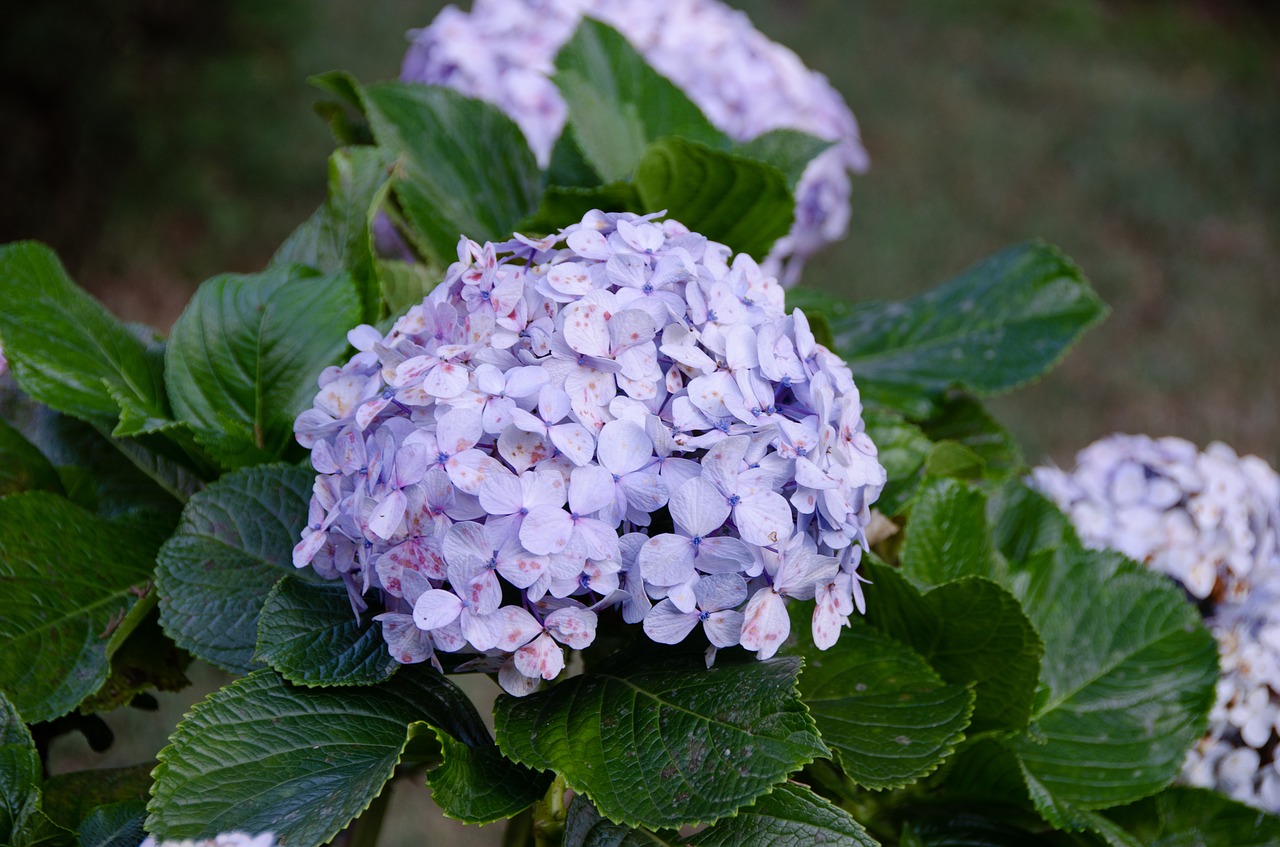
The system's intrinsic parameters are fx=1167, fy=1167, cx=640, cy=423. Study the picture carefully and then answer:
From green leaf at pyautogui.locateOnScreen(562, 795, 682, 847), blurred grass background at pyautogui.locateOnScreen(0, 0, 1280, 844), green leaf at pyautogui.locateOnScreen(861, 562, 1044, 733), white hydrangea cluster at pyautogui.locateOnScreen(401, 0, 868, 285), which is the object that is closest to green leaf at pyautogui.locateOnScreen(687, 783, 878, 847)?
green leaf at pyautogui.locateOnScreen(562, 795, 682, 847)

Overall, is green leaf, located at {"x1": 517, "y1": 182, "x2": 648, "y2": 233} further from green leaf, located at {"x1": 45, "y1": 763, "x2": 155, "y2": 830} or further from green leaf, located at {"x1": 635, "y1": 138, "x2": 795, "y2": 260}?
green leaf, located at {"x1": 45, "y1": 763, "x2": 155, "y2": 830}

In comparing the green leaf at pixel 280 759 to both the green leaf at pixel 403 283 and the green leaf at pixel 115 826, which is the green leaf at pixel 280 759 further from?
the green leaf at pixel 403 283

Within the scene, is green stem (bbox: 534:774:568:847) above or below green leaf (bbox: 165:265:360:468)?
below

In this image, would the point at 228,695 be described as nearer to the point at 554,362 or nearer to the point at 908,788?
the point at 554,362

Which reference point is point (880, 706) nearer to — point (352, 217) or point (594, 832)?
point (594, 832)

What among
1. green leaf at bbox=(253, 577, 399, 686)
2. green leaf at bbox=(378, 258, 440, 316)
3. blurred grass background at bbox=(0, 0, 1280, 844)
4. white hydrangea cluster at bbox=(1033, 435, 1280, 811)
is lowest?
blurred grass background at bbox=(0, 0, 1280, 844)

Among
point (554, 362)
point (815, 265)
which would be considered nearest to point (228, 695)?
point (554, 362)
